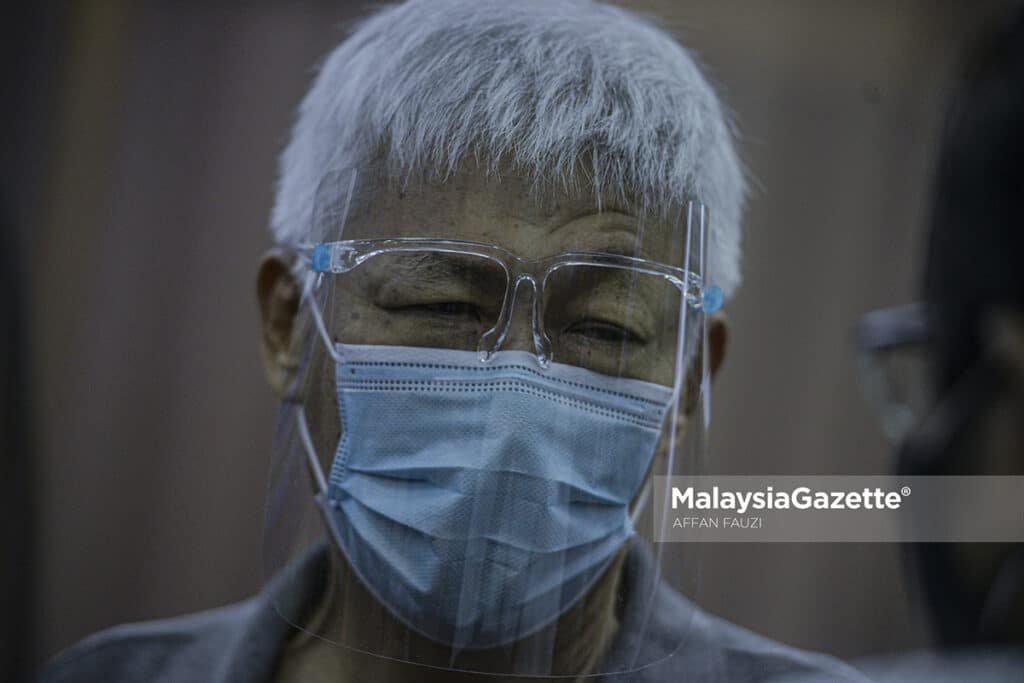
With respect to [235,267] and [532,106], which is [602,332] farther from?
[235,267]

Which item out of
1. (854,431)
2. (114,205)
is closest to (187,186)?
(114,205)

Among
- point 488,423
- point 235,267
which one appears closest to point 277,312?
point 488,423

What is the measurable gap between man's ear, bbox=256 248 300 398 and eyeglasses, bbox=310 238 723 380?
0.59ft

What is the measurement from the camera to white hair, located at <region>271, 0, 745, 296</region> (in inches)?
48.1

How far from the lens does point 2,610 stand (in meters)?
1.68

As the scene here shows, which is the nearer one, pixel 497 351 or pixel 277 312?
pixel 497 351

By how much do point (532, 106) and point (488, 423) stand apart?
1.48 feet

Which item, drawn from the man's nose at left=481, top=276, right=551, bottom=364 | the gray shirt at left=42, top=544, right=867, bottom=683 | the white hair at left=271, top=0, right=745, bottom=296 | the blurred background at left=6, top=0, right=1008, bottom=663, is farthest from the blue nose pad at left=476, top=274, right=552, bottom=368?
the blurred background at left=6, top=0, right=1008, bottom=663

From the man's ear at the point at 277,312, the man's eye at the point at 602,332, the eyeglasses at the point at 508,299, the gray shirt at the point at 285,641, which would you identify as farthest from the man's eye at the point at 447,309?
the gray shirt at the point at 285,641

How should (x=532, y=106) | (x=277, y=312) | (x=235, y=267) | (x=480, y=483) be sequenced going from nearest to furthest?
(x=480, y=483)
(x=532, y=106)
(x=277, y=312)
(x=235, y=267)

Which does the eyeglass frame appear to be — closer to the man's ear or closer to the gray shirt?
the man's ear

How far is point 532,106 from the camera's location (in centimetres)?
123

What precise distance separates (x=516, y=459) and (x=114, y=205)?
1.56 metres

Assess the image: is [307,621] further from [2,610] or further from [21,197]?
[21,197]
